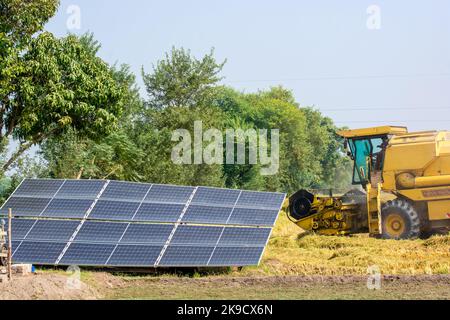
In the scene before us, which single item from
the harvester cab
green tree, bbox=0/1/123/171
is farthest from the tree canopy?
the harvester cab

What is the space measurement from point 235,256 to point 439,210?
1260 centimetres

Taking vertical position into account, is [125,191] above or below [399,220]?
above

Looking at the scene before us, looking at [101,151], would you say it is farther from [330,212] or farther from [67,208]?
[67,208]

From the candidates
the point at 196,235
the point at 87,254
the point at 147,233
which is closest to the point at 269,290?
the point at 196,235

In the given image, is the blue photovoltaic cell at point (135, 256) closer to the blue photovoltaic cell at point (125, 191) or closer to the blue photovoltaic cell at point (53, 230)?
the blue photovoltaic cell at point (53, 230)

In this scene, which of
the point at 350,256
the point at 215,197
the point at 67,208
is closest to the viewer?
the point at 67,208

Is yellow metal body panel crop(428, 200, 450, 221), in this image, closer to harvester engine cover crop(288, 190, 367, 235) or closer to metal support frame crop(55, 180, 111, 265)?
harvester engine cover crop(288, 190, 367, 235)

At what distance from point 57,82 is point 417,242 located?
14.7 metres

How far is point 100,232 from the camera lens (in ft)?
79.1

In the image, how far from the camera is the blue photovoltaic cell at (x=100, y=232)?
23828 millimetres

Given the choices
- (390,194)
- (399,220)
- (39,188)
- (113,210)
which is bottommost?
(113,210)

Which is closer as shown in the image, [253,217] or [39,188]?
[253,217]
